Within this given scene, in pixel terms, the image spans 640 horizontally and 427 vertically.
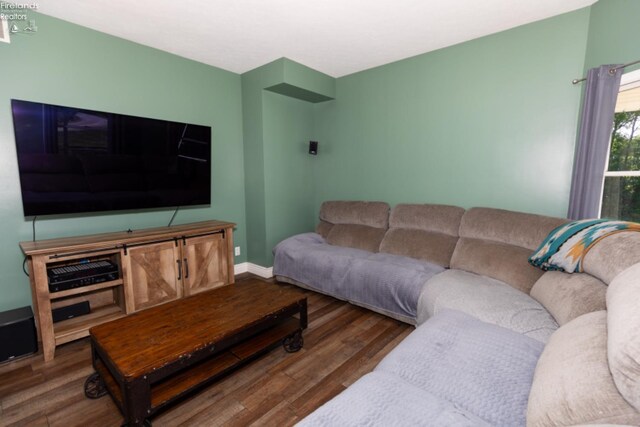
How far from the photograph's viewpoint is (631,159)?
6.70 feet

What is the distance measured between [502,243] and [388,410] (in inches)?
75.8

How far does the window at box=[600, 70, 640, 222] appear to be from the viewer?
79.2 inches

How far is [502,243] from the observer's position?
2371 millimetres

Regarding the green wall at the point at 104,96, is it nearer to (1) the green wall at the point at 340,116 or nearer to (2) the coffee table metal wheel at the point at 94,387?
(1) the green wall at the point at 340,116

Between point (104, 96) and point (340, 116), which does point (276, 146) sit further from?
point (104, 96)

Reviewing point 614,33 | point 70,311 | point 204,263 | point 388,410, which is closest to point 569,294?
point 388,410

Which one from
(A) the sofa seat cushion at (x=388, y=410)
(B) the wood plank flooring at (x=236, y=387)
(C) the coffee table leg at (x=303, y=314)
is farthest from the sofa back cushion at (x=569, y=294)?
(C) the coffee table leg at (x=303, y=314)

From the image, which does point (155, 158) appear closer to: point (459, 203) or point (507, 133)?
point (459, 203)

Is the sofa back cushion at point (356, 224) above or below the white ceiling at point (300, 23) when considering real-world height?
below

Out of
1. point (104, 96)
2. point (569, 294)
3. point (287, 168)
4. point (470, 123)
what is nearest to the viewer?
point (569, 294)

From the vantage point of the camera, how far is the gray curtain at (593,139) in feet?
6.48

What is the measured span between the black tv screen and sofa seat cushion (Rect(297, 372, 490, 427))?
2542 mm

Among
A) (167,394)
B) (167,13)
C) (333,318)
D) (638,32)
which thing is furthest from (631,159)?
(167,13)

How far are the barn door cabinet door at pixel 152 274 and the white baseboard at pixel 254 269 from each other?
97 cm
